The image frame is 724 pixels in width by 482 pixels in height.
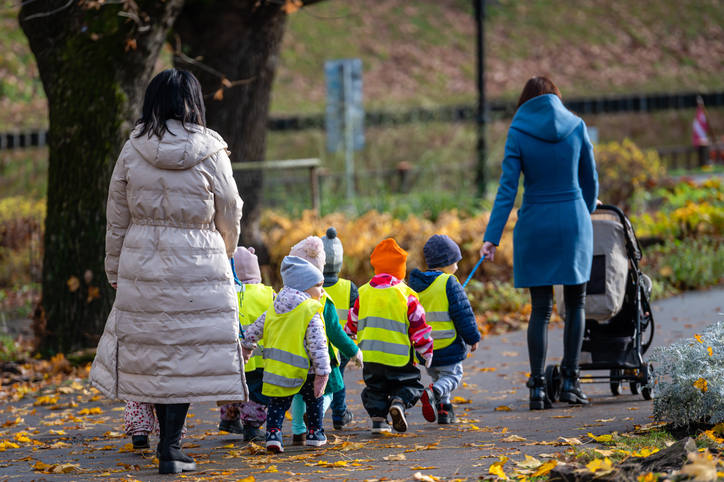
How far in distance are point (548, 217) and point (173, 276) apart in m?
2.45

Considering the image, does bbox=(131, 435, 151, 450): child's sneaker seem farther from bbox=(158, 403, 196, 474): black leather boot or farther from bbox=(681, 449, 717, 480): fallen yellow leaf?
bbox=(681, 449, 717, 480): fallen yellow leaf

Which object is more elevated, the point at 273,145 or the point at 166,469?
the point at 273,145

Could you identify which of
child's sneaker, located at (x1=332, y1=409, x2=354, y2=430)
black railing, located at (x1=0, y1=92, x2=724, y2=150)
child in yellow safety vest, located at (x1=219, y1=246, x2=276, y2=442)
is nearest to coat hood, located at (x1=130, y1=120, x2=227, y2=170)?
child in yellow safety vest, located at (x1=219, y1=246, x2=276, y2=442)

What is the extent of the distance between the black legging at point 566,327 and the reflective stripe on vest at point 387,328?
1.01 meters

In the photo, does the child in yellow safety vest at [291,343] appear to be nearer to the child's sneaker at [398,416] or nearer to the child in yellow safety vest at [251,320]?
the child in yellow safety vest at [251,320]

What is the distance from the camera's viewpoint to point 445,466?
12.8ft

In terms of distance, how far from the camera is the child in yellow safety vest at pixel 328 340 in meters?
4.48

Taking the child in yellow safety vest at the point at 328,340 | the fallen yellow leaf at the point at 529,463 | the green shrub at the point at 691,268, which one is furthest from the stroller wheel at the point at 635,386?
the green shrub at the point at 691,268

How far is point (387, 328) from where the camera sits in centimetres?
471

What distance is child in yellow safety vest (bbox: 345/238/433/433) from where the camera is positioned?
470cm

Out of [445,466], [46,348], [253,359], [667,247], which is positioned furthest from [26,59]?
[445,466]

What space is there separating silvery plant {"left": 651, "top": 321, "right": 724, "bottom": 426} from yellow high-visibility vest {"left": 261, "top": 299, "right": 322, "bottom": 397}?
5.89ft

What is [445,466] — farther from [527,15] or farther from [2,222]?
[527,15]

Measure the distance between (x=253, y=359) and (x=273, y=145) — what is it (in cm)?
2269
